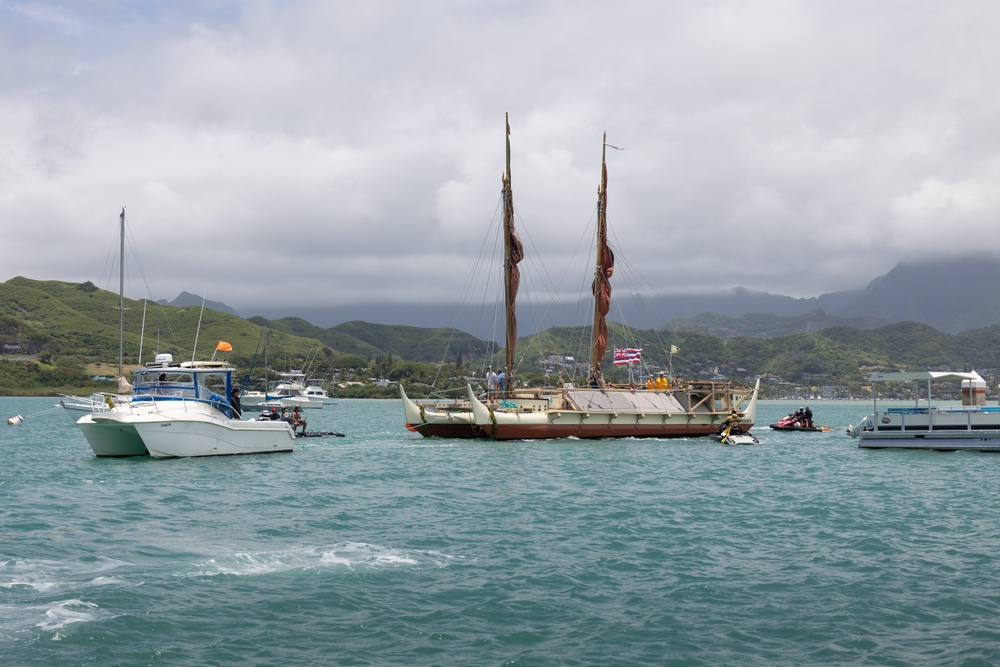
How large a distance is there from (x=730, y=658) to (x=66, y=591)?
1066 cm

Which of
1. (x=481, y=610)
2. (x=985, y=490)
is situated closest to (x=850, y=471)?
(x=985, y=490)

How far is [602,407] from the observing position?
2363 inches

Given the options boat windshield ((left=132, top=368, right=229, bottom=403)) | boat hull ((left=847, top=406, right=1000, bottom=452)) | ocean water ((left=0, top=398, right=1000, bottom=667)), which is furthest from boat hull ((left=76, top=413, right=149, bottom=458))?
boat hull ((left=847, top=406, right=1000, bottom=452))

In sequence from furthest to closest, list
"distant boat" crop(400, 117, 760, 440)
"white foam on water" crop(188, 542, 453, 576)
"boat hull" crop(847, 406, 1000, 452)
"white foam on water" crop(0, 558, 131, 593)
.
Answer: "distant boat" crop(400, 117, 760, 440)
"boat hull" crop(847, 406, 1000, 452)
"white foam on water" crop(188, 542, 453, 576)
"white foam on water" crop(0, 558, 131, 593)

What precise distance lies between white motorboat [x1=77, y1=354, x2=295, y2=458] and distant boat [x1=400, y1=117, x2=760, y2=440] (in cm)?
1669

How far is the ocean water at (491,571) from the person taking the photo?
12.4 m

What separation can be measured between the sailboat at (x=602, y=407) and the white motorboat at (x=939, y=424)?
43.4ft

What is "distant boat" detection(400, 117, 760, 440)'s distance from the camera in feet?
185

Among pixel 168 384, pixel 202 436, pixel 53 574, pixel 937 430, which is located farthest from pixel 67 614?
pixel 937 430

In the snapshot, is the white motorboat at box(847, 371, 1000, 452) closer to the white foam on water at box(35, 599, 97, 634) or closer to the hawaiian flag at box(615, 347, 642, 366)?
the hawaiian flag at box(615, 347, 642, 366)

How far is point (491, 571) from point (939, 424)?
129 feet

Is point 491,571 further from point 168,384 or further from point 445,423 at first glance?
point 445,423

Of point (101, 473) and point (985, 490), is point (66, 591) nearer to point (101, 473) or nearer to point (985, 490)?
point (101, 473)

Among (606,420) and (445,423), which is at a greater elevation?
(606,420)
